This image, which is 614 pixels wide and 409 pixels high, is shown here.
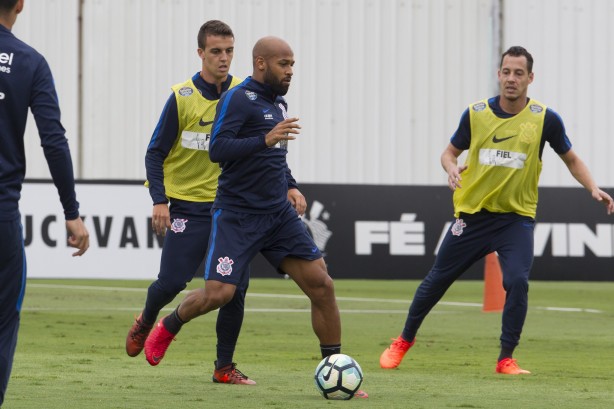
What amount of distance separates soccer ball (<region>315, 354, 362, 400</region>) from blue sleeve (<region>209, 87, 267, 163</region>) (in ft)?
4.43

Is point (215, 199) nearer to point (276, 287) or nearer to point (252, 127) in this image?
point (252, 127)

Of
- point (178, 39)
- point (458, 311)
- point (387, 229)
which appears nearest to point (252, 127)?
point (458, 311)

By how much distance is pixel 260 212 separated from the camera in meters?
8.41

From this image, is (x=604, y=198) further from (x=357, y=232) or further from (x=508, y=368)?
(x=357, y=232)

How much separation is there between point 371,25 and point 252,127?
17173mm

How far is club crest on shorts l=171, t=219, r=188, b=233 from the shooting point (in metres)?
9.24

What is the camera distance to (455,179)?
30.9 ft

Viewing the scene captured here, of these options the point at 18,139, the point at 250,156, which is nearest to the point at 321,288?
the point at 250,156

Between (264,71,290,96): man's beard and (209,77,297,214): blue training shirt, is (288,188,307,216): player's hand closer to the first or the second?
(209,77,297,214): blue training shirt

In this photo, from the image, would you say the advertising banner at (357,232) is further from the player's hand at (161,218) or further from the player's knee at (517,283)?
the player's hand at (161,218)

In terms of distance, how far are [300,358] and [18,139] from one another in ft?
17.1

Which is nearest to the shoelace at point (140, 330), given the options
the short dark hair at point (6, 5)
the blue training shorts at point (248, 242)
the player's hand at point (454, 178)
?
the blue training shorts at point (248, 242)

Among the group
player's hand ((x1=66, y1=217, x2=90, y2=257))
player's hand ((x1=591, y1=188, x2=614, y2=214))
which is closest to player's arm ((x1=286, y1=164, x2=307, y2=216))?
player's hand ((x1=591, y1=188, x2=614, y2=214))

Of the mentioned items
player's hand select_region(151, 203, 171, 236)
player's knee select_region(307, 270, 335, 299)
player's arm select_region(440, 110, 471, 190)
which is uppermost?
player's arm select_region(440, 110, 471, 190)
